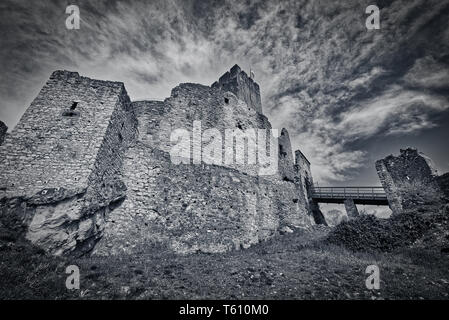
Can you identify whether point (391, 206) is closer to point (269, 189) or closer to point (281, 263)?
point (269, 189)

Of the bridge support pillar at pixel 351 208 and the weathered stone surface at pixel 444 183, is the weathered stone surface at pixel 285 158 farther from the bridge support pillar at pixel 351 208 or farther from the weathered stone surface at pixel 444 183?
the weathered stone surface at pixel 444 183

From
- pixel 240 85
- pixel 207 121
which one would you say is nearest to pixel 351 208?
pixel 240 85

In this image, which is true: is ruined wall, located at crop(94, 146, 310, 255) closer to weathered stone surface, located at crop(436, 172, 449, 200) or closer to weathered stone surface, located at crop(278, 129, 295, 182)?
weathered stone surface, located at crop(278, 129, 295, 182)

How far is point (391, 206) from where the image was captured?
1467cm

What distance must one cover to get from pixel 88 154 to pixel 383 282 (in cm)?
1006

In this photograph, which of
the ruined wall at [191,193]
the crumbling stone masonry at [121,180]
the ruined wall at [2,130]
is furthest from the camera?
the ruined wall at [2,130]

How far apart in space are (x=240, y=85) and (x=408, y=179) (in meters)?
16.1

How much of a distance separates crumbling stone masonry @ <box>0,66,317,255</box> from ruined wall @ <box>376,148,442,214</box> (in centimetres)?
877

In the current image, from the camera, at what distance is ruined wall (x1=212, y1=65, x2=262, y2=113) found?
770 inches

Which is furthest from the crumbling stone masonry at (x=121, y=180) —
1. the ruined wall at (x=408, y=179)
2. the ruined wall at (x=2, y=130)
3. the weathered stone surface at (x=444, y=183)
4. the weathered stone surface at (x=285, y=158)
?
the weathered stone surface at (x=444, y=183)

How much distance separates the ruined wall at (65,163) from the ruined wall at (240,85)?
1295 centimetres

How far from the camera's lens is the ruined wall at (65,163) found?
5953 mm

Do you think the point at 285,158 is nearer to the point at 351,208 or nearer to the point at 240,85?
the point at 240,85

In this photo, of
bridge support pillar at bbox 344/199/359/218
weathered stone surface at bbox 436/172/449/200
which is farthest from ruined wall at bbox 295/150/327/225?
weathered stone surface at bbox 436/172/449/200
